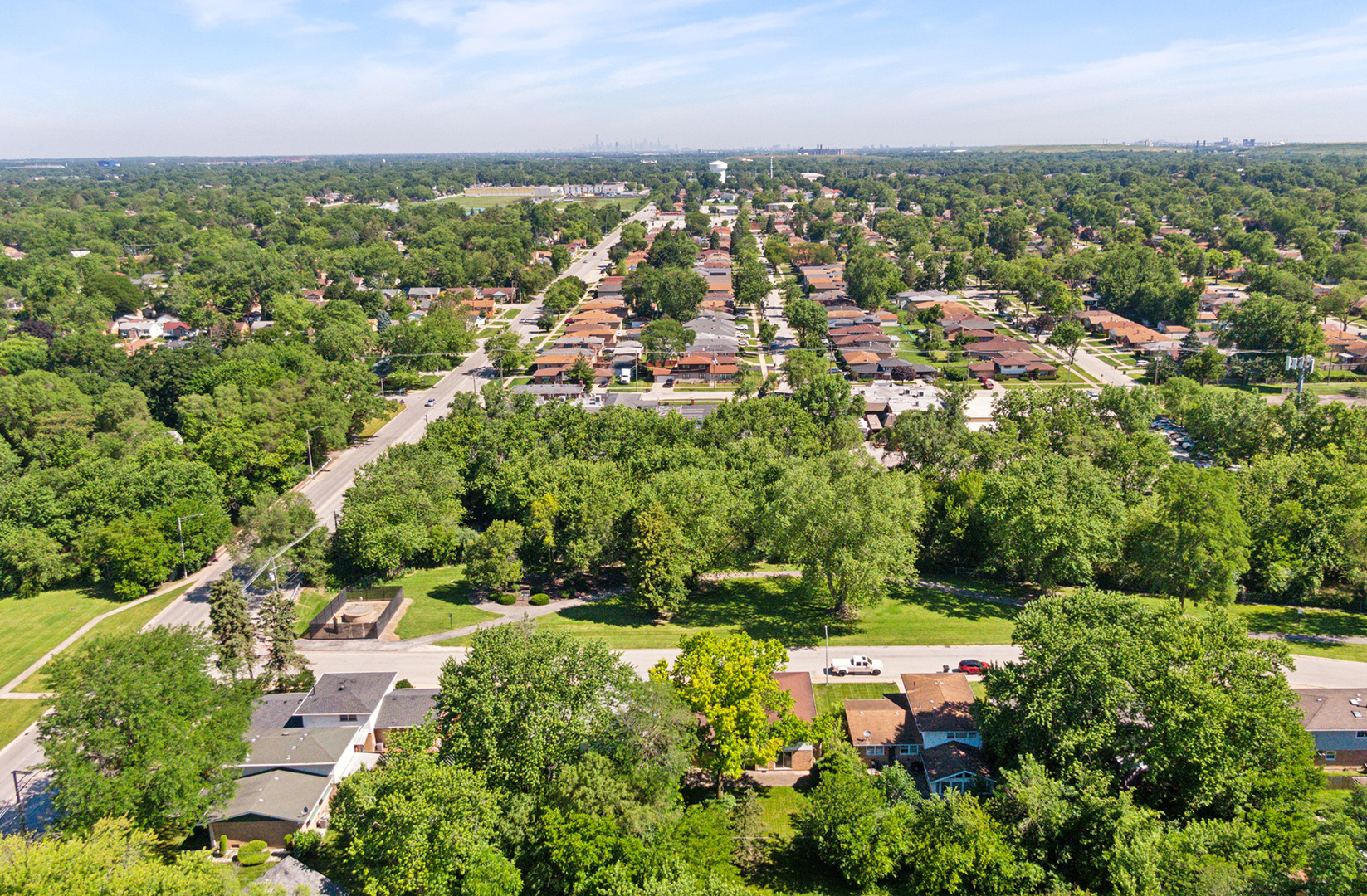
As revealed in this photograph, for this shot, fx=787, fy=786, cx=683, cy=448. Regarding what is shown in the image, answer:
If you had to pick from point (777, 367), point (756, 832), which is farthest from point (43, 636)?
point (777, 367)

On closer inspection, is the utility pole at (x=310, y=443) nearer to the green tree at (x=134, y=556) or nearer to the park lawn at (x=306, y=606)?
the green tree at (x=134, y=556)

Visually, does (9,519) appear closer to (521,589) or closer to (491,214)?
(521,589)

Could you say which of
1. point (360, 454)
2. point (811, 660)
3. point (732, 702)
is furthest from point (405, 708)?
point (360, 454)

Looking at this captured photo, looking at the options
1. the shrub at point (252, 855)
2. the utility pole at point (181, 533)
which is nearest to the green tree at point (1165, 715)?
the shrub at point (252, 855)

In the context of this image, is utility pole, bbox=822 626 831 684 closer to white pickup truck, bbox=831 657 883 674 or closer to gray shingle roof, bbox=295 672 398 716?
white pickup truck, bbox=831 657 883 674

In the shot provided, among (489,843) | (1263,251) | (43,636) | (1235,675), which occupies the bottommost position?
(43,636)

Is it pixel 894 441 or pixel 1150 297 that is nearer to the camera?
pixel 894 441

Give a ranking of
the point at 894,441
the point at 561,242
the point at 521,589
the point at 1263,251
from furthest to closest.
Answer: the point at 561,242
the point at 1263,251
the point at 894,441
the point at 521,589
